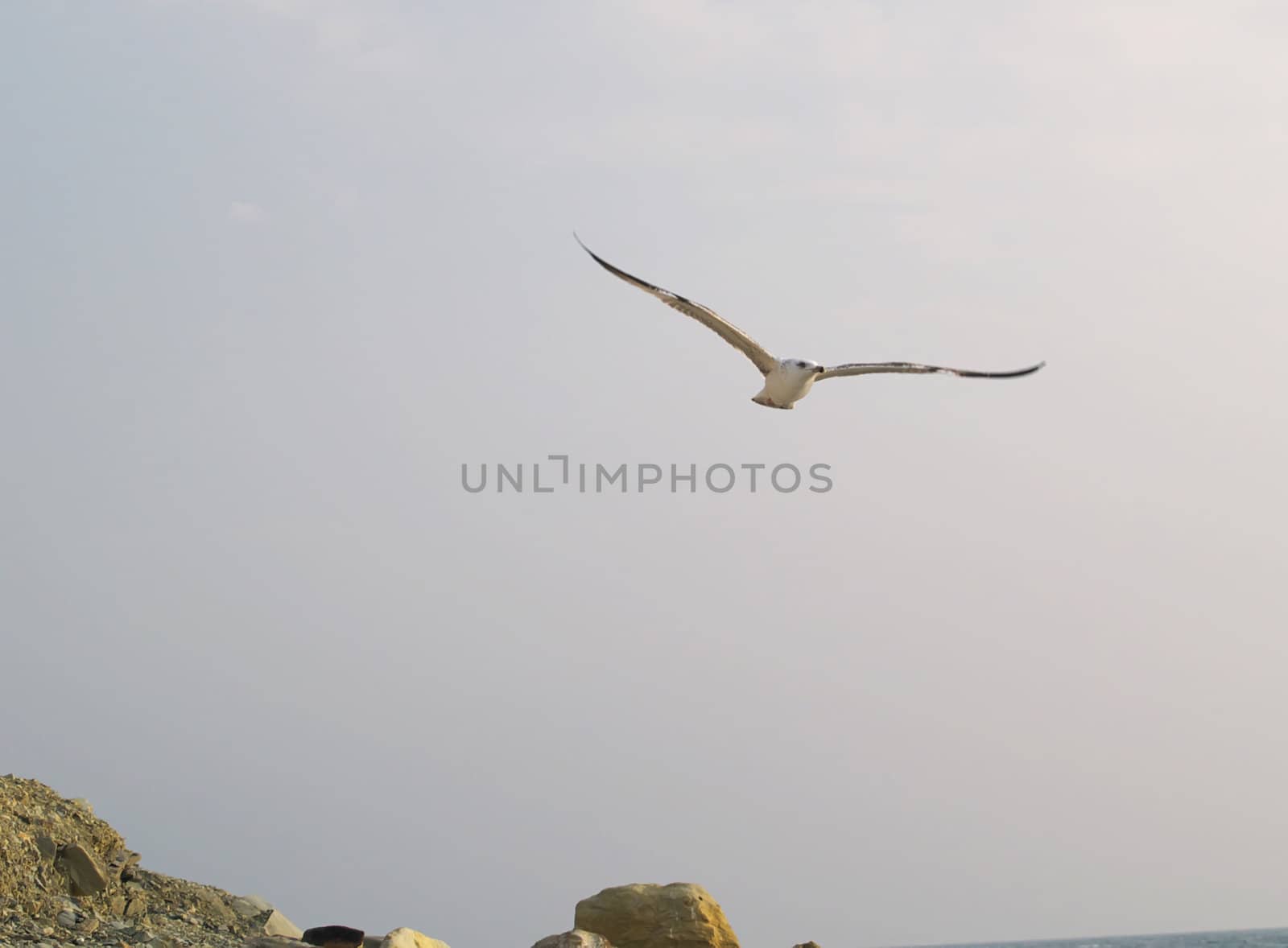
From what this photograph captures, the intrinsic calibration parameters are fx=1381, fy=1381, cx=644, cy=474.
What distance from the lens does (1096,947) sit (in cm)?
15550

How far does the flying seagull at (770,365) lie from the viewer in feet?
68.7

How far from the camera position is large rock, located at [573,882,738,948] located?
1978cm

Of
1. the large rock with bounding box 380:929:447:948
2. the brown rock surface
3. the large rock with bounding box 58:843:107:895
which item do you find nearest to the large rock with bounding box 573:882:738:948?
the large rock with bounding box 380:929:447:948

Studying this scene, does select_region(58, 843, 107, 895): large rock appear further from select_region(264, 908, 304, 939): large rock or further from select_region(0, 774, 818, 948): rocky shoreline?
select_region(264, 908, 304, 939): large rock

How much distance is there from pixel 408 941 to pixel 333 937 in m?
0.99

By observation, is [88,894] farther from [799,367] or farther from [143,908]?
[799,367]

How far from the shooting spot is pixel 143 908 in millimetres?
19047

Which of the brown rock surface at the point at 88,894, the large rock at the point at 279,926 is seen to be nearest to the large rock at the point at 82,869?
the brown rock surface at the point at 88,894

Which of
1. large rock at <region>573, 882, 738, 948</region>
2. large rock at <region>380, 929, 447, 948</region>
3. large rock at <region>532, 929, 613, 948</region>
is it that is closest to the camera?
large rock at <region>380, 929, 447, 948</region>

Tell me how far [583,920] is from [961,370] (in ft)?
35.5

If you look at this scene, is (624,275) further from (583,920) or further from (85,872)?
(85,872)

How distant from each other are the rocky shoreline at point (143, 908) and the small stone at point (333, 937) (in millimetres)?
10

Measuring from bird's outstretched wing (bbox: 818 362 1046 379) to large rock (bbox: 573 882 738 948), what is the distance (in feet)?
27.3

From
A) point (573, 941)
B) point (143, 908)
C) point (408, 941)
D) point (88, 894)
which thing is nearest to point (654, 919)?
point (573, 941)
